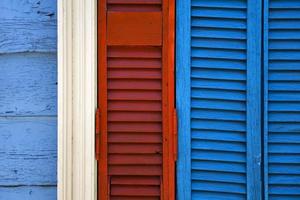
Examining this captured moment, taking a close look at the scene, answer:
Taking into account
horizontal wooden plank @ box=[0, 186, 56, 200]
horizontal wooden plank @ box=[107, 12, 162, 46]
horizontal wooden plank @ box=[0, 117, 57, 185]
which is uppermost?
horizontal wooden plank @ box=[107, 12, 162, 46]

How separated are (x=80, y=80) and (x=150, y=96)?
237mm

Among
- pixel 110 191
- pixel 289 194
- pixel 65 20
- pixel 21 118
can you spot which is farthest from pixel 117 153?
pixel 289 194

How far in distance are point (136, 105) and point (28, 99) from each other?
363mm

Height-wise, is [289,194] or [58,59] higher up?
[58,59]

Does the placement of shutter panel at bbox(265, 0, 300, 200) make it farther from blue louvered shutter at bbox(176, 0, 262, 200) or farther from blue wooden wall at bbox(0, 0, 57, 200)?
blue wooden wall at bbox(0, 0, 57, 200)

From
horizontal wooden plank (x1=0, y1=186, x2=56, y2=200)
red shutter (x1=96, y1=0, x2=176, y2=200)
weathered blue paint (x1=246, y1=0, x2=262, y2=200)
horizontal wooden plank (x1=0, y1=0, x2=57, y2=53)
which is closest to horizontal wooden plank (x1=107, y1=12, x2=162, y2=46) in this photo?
red shutter (x1=96, y1=0, x2=176, y2=200)

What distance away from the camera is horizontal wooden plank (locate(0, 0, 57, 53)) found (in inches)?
52.3

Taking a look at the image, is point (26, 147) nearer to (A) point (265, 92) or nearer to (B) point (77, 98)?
(B) point (77, 98)

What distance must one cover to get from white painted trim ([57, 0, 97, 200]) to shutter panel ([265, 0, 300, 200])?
0.57 m

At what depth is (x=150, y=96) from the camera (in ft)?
4.35

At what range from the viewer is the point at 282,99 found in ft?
4.28

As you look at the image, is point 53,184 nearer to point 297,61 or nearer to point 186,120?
point 186,120

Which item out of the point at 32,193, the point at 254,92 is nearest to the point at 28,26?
the point at 32,193

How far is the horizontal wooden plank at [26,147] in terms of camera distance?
1327 millimetres
